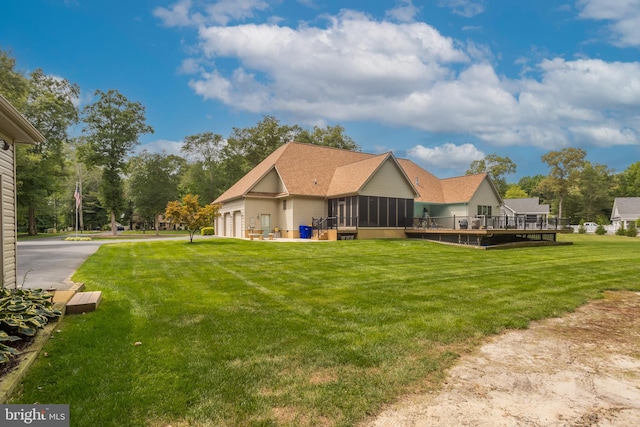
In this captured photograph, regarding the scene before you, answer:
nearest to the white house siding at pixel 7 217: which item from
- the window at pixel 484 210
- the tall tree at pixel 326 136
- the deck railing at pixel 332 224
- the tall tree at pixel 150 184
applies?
the deck railing at pixel 332 224

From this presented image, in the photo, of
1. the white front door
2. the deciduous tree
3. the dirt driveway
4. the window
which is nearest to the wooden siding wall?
the window

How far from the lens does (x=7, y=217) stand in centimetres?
659

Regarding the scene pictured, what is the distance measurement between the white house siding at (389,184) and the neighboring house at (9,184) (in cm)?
1942

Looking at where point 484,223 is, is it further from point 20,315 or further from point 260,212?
point 20,315

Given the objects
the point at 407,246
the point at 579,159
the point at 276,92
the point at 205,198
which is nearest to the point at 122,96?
the point at 205,198

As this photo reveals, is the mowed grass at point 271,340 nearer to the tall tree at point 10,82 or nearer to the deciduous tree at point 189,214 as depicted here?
the deciduous tree at point 189,214

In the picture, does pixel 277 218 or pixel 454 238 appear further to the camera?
pixel 277 218

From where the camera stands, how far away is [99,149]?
128ft

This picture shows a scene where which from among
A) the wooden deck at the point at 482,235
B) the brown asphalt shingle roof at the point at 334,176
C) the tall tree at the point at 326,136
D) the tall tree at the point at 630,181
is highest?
the tall tree at the point at 326,136

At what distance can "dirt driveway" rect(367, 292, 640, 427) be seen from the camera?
2924mm

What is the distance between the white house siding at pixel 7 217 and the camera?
20.6ft

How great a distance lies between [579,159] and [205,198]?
6662 cm

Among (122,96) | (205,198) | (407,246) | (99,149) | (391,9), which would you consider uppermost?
(122,96)

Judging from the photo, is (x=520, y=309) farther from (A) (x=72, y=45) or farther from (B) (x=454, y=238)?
(A) (x=72, y=45)
